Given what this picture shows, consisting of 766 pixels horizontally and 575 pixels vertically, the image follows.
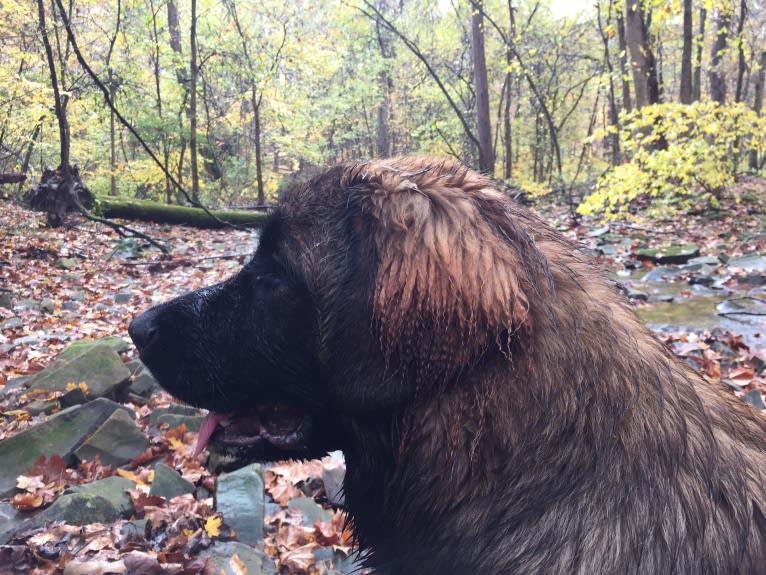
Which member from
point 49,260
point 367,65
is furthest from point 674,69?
point 49,260

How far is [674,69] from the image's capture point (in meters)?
32.7

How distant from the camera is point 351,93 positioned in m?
30.3

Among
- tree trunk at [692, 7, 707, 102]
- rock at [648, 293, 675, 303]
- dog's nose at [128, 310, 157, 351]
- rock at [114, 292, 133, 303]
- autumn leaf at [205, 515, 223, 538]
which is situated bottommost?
autumn leaf at [205, 515, 223, 538]

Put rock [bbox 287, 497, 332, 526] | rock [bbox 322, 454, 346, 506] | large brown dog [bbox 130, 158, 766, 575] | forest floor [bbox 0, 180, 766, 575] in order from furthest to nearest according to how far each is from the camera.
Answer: forest floor [bbox 0, 180, 766, 575] < rock [bbox 322, 454, 346, 506] < rock [bbox 287, 497, 332, 526] < large brown dog [bbox 130, 158, 766, 575]

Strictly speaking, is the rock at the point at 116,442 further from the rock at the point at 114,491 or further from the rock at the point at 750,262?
the rock at the point at 750,262

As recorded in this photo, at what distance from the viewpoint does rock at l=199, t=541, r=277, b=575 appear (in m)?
2.92

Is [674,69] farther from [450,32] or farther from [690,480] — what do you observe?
[690,480]

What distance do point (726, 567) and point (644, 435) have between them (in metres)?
0.39

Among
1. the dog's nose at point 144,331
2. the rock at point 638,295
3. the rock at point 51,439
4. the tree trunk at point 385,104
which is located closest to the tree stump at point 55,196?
the rock at point 51,439

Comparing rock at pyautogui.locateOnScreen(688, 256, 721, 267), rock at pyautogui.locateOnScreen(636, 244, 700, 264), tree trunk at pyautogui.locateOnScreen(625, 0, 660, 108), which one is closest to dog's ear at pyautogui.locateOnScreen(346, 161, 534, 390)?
rock at pyautogui.locateOnScreen(688, 256, 721, 267)

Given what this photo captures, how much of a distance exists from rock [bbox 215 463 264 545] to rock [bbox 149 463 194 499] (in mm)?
290

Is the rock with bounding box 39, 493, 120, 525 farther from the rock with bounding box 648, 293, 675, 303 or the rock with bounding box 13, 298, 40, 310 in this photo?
the rock with bounding box 648, 293, 675, 303

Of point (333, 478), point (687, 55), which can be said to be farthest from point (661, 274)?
point (687, 55)

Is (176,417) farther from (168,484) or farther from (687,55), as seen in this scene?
(687,55)
